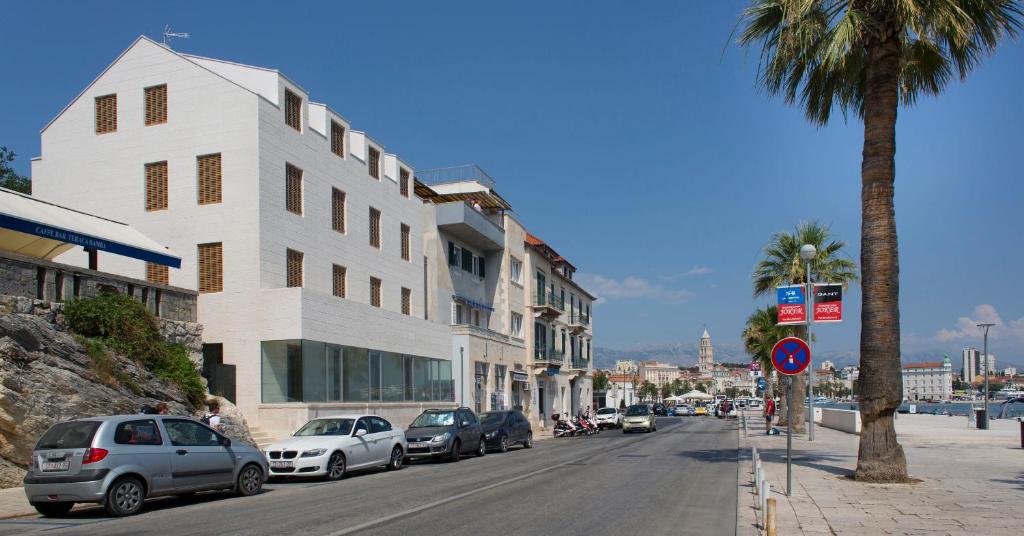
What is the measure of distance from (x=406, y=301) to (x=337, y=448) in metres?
20.5

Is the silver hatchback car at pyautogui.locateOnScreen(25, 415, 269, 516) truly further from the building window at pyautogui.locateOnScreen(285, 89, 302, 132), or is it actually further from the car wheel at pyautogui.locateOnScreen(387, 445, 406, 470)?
the building window at pyautogui.locateOnScreen(285, 89, 302, 132)

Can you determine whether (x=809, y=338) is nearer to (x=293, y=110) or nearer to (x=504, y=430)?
(x=504, y=430)

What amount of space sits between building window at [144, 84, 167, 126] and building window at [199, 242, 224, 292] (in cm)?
502

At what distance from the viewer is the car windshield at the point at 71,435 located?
43.7ft

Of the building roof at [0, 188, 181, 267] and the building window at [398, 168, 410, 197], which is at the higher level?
the building window at [398, 168, 410, 197]

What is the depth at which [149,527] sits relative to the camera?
1197cm

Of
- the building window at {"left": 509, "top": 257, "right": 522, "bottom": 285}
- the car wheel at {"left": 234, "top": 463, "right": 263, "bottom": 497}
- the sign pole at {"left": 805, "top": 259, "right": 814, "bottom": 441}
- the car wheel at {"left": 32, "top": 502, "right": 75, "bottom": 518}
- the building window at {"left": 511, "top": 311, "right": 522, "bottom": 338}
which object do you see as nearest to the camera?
the car wheel at {"left": 32, "top": 502, "right": 75, "bottom": 518}

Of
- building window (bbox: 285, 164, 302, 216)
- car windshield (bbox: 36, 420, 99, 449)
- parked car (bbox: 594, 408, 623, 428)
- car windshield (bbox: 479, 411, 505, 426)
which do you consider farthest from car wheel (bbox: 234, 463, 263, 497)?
parked car (bbox: 594, 408, 623, 428)

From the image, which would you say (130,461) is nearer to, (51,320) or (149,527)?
(149,527)

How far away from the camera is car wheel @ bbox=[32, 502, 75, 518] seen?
44.1 ft

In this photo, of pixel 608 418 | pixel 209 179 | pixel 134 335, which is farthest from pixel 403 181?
pixel 608 418

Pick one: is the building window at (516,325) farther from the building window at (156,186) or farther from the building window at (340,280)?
the building window at (156,186)

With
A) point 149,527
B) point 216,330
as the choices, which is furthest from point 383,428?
point 149,527

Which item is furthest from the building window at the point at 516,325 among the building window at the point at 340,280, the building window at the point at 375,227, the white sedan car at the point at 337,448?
the white sedan car at the point at 337,448
